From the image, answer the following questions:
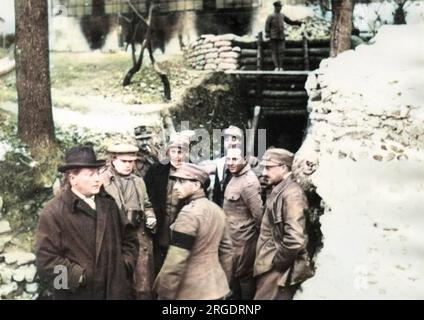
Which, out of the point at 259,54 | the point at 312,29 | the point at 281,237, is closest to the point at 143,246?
the point at 281,237

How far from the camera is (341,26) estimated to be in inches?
150

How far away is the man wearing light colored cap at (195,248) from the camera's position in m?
3.08

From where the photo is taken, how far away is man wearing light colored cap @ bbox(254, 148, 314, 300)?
10.8 ft

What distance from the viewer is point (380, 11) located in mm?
3850

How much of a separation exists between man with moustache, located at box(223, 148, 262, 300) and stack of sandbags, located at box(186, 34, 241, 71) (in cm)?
82

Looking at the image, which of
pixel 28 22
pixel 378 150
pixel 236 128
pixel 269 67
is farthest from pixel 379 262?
pixel 28 22

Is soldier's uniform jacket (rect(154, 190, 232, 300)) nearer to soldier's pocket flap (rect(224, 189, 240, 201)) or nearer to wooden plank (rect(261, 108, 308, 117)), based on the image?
soldier's pocket flap (rect(224, 189, 240, 201))

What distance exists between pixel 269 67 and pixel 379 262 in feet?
5.08

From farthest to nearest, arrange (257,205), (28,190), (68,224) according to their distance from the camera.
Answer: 1. (28,190)
2. (257,205)
3. (68,224)

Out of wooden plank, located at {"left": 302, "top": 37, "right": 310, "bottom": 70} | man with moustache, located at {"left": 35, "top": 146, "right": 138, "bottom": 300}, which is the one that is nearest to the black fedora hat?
man with moustache, located at {"left": 35, "top": 146, "right": 138, "bottom": 300}

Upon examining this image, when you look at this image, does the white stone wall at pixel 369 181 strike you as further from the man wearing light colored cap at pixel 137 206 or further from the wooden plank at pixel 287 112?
the man wearing light colored cap at pixel 137 206

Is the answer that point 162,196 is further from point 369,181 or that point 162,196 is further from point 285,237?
point 369,181

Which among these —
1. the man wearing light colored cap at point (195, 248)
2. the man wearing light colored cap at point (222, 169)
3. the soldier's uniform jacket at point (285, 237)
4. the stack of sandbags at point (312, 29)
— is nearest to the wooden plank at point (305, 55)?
the stack of sandbags at point (312, 29)

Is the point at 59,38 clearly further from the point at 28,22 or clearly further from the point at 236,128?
the point at 236,128
